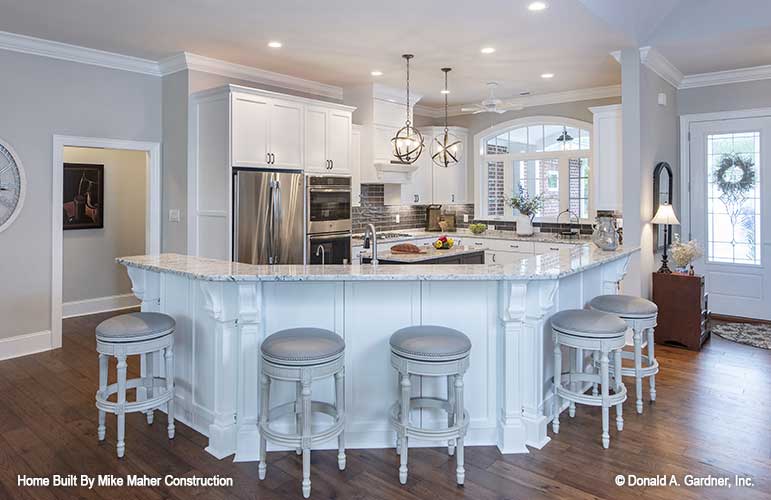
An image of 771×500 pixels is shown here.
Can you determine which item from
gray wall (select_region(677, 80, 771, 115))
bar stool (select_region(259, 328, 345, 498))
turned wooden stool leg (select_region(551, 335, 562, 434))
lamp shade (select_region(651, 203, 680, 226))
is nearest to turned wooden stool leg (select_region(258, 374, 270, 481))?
bar stool (select_region(259, 328, 345, 498))

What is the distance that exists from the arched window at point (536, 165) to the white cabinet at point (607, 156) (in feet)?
3.53

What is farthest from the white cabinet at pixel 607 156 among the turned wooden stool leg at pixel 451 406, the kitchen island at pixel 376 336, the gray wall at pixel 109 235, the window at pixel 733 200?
the gray wall at pixel 109 235

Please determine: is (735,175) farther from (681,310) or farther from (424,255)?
(424,255)

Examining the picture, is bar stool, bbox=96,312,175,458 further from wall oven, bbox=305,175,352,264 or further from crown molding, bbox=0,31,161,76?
crown molding, bbox=0,31,161,76

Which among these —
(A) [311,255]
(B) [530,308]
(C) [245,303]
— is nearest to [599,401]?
(B) [530,308]

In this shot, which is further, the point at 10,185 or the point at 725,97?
the point at 725,97

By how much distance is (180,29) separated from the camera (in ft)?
14.7

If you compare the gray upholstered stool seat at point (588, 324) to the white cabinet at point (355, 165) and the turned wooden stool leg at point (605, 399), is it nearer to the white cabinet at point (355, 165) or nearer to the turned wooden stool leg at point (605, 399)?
the turned wooden stool leg at point (605, 399)

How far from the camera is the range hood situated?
22.1 ft

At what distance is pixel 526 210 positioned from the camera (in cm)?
754

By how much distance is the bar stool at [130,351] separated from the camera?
294 cm

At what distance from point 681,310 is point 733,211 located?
187cm

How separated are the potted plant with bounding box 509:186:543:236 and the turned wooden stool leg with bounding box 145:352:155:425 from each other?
17.5 feet

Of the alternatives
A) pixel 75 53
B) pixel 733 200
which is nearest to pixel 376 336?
pixel 75 53
